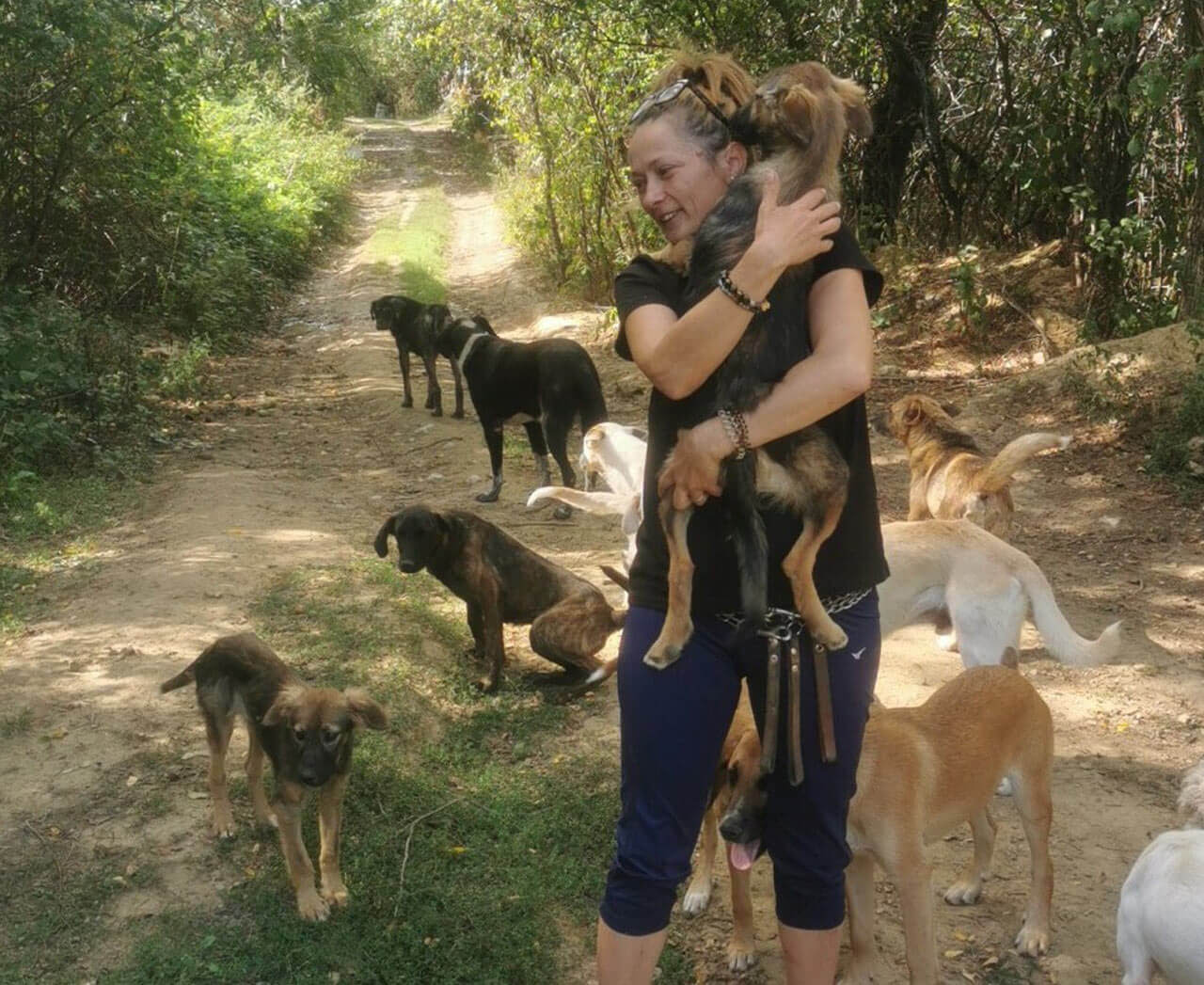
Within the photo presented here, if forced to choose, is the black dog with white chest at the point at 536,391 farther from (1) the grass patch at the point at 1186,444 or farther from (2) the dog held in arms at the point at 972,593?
(1) the grass patch at the point at 1186,444

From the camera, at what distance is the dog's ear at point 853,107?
8.31 feet

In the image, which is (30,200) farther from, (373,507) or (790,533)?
(790,533)

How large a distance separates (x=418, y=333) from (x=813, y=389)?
33.1 feet

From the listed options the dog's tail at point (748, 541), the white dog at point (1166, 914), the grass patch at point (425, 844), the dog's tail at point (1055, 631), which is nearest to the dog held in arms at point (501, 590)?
the grass patch at point (425, 844)

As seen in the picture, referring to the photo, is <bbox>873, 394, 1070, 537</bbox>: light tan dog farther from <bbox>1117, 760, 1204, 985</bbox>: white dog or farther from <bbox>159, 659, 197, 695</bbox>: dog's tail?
<bbox>159, 659, 197, 695</bbox>: dog's tail


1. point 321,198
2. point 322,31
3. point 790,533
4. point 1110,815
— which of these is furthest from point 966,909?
point 321,198

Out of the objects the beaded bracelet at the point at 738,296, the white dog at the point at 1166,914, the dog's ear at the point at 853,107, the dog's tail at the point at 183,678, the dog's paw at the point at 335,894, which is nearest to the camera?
the beaded bracelet at the point at 738,296

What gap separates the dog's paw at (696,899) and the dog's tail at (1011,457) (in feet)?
9.64

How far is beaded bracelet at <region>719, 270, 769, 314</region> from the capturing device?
2.14 metres

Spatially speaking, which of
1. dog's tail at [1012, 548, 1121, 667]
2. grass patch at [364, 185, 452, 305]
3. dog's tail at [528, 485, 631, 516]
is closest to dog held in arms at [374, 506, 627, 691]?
dog's tail at [528, 485, 631, 516]

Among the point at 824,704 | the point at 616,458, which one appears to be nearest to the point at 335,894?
the point at 824,704

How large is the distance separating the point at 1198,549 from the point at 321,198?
18.6m

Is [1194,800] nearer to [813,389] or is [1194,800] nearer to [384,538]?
[813,389]

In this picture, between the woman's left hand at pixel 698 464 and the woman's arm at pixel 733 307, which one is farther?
the woman's left hand at pixel 698 464
